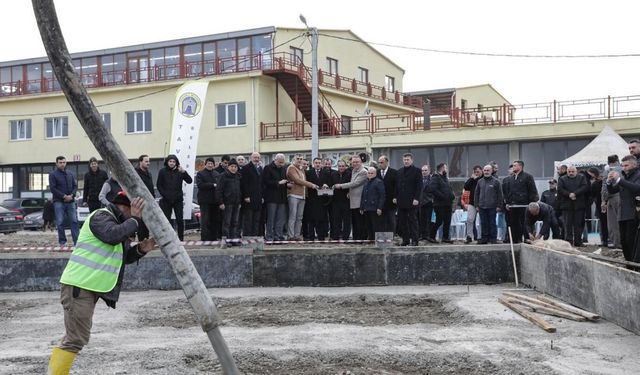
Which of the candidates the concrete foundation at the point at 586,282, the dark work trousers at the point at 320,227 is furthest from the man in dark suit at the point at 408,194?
the concrete foundation at the point at 586,282

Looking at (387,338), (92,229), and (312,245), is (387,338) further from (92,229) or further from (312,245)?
(312,245)

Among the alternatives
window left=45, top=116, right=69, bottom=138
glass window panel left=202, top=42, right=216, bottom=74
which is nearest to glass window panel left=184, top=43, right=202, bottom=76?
glass window panel left=202, top=42, right=216, bottom=74

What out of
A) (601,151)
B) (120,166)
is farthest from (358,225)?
(120,166)

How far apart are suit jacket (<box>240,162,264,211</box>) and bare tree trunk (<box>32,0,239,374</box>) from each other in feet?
30.7

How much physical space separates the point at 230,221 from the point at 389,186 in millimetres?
3252

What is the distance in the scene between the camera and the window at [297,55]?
38500 millimetres

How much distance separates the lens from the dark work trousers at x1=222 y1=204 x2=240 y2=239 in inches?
579

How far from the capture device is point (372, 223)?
49.2ft

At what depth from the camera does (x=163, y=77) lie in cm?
4050

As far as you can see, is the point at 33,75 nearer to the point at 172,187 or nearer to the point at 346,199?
the point at 172,187

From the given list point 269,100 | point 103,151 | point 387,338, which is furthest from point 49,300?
point 269,100

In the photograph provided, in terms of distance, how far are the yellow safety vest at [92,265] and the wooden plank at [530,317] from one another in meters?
5.21

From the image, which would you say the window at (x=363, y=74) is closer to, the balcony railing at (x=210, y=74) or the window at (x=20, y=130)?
the balcony railing at (x=210, y=74)

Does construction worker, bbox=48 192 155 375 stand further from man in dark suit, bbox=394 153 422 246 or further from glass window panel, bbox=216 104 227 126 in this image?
glass window panel, bbox=216 104 227 126
